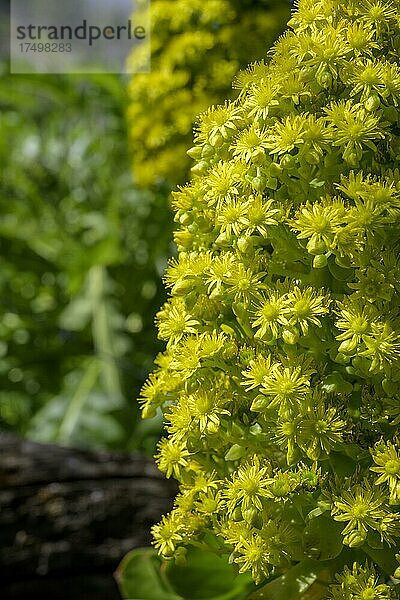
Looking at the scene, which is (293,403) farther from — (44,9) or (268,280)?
(44,9)

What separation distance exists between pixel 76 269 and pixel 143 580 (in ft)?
4.56

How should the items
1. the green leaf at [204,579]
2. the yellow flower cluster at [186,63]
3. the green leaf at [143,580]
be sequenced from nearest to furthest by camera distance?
the green leaf at [204,579]
the green leaf at [143,580]
the yellow flower cluster at [186,63]

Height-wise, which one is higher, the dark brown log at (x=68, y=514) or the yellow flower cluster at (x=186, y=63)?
the yellow flower cluster at (x=186, y=63)

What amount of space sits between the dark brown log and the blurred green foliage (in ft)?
1.66

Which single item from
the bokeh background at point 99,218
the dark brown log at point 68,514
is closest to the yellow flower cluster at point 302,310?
the dark brown log at point 68,514

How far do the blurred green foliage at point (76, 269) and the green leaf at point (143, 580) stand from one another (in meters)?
1.06

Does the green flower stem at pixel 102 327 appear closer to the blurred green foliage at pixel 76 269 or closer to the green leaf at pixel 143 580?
the blurred green foliage at pixel 76 269

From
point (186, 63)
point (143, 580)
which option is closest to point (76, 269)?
point (186, 63)

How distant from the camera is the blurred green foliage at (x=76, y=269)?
2.43 meters

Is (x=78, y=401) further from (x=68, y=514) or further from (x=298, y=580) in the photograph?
(x=298, y=580)

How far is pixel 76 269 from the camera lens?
8.03 feet

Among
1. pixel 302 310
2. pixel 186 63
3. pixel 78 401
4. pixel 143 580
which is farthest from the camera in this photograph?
pixel 78 401

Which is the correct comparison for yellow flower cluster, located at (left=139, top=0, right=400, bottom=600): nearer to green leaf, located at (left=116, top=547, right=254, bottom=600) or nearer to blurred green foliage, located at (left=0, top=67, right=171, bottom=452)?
green leaf, located at (left=116, top=547, right=254, bottom=600)

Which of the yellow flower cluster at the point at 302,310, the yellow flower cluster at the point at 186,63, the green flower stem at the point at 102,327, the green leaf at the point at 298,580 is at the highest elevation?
the yellow flower cluster at the point at 186,63
